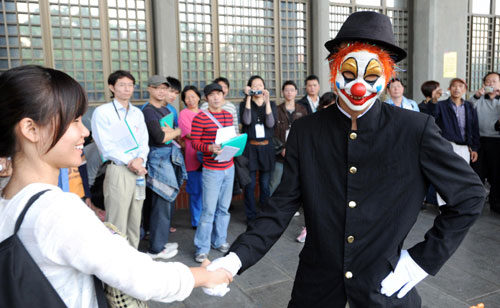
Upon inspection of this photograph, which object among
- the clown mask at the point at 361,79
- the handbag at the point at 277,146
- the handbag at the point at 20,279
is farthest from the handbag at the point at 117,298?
the handbag at the point at 277,146

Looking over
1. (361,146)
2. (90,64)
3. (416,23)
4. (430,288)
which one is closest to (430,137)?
(361,146)

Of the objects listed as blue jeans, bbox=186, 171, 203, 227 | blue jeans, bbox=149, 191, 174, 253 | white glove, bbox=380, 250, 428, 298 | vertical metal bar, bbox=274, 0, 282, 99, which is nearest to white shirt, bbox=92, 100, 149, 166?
blue jeans, bbox=149, 191, 174, 253

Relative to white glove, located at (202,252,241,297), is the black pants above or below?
below

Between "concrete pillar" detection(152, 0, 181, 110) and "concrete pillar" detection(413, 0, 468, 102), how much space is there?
5.39 meters

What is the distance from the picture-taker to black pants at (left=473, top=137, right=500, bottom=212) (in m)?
5.93

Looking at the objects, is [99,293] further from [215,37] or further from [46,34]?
[215,37]

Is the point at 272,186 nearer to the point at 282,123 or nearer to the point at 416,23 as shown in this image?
the point at 282,123

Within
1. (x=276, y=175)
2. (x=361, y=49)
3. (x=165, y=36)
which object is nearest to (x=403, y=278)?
(x=361, y=49)

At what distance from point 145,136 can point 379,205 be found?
2.97 metres

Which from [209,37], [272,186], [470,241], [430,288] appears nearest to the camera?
[430,288]

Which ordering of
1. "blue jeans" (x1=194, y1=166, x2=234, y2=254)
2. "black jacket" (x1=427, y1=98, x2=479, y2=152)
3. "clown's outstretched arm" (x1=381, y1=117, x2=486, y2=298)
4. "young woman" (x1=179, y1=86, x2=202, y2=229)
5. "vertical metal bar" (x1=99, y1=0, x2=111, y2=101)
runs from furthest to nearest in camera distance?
"vertical metal bar" (x1=99, y1=0, x2=111, y2=101)
"black jacket" (x1=427, y1=98, x2=479, y2=152)
"young woman" (x1=179, y1=86, x2=202, y2=229)
"blue jeans" (x1=194, y1=166, x2=234, y2=254)
"clown's outstretched arm" (x1=381, y1=117, x2=486, y2=298)

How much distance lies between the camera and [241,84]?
7219 millimetres

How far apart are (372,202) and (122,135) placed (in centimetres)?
282

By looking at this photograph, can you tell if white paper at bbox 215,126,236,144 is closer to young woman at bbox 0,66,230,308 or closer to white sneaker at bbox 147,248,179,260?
white sneaker at bbox 147,248,179,260
